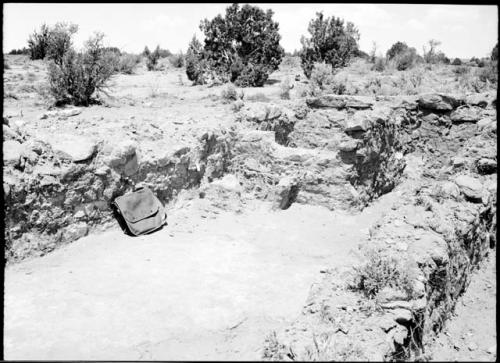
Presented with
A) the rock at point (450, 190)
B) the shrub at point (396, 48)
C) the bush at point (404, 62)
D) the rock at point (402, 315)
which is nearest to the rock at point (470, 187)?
the rock at point (450, 190)

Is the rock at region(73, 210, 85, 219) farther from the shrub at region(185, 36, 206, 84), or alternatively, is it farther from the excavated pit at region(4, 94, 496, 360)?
the shrub at region(185, 36, 206, 84)

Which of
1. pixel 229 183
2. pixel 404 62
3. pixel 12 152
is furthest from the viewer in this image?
pixel 404 62

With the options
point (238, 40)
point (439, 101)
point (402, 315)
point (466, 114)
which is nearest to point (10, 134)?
point (402, 315)

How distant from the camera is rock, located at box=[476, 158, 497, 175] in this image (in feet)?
24.3

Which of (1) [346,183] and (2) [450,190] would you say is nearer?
(2) [450,190]

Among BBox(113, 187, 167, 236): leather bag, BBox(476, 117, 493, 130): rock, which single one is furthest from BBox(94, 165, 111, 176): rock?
BBox(476, 117, 493, 130): rock

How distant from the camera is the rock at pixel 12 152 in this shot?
210 inches

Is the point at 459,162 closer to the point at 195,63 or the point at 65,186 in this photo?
the point at 65,186

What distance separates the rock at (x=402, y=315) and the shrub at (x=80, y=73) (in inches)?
308

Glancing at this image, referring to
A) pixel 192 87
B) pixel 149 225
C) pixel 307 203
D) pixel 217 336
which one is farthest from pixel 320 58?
pixel 217 336

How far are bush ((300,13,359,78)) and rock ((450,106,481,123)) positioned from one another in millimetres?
8145

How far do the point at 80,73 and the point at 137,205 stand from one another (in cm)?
434

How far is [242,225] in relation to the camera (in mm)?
6879

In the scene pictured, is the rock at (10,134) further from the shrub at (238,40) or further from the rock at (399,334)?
the shrub at (238,40)
